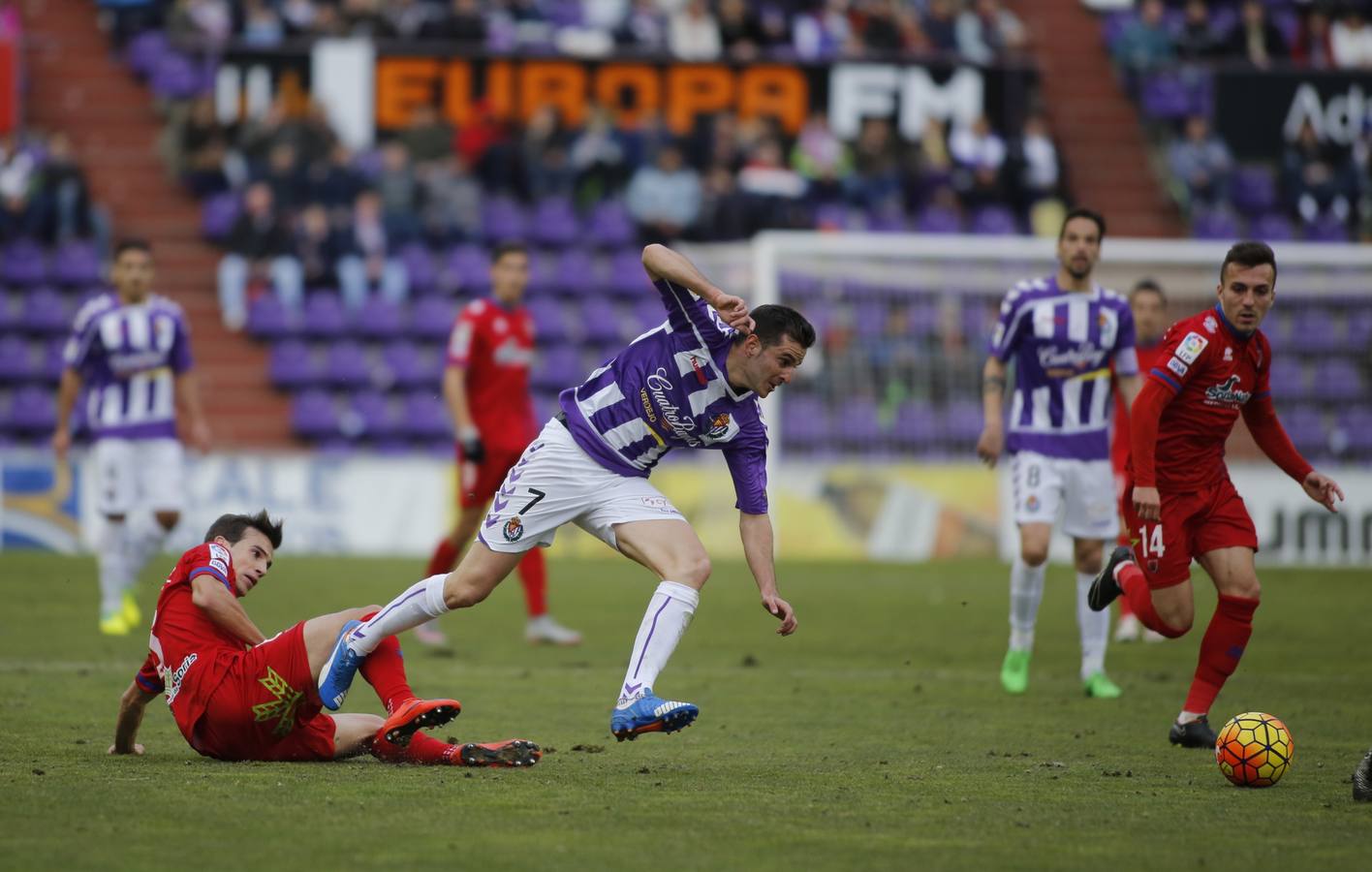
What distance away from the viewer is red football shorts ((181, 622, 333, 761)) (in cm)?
691

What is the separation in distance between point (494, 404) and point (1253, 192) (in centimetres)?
1603

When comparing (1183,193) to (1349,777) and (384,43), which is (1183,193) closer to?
(384,43)

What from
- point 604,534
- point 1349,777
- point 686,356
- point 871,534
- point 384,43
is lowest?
point 871,534

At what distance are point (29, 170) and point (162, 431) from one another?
1168 cm

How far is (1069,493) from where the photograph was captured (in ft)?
35.0

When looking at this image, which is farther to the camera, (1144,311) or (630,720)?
(1144,311)

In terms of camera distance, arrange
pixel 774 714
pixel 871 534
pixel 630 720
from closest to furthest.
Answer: pixel 630 720 < pixel 774 714 < pixel 871 534

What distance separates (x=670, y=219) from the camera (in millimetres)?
23766

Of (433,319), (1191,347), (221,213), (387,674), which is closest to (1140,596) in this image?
(1191,347)

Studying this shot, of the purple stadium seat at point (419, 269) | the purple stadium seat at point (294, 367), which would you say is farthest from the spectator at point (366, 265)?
the purple stadium seat at point (294, 367)

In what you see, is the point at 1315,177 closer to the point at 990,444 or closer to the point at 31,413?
the point at 990,444

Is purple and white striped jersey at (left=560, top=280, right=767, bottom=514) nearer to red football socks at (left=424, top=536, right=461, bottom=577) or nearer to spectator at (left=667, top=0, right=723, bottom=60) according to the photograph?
red football socks at (left=424, top=536, right=461, bottom=577)

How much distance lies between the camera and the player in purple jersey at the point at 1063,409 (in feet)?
34.4

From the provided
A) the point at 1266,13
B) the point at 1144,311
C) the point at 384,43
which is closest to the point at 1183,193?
the point at 1266,13
